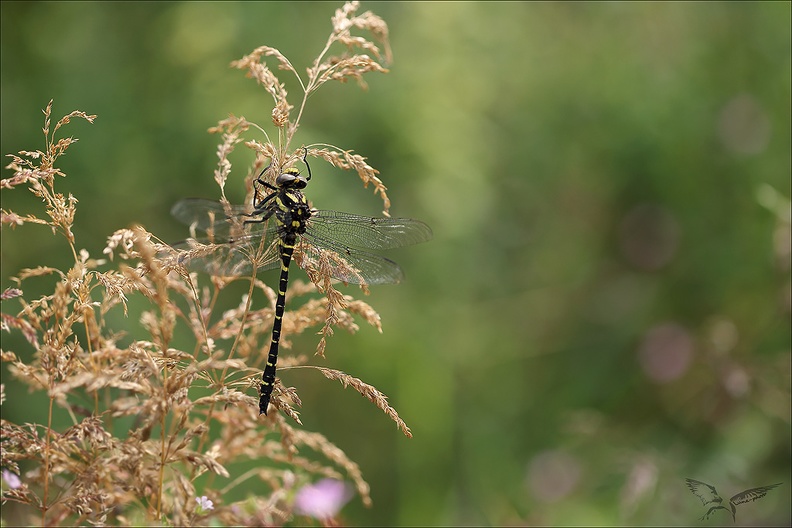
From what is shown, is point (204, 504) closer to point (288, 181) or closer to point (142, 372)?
point (142, 372)

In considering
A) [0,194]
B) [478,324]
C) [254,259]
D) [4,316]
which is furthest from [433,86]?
[4,316]

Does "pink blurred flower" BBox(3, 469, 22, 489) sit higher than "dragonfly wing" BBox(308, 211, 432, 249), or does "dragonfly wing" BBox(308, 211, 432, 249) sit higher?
"dragonfly wing" BBox(308, 211, 432, 249)

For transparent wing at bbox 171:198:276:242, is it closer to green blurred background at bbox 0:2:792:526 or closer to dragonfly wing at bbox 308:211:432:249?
dragonfly wing at bbox 308:211:432:249

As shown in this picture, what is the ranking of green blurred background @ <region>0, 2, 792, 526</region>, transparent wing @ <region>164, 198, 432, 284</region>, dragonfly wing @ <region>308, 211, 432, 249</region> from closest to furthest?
1. transparent wing @ <region>164, 198, 432, 284</region>
2. dragonfly wing @ <region>308, 211, 432, 249</region>
3. green blurred background @ <region>0, 2, 792, 526</region>

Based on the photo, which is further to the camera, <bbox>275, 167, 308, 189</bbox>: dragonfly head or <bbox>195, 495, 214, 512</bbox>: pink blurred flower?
<bbox>275, 167, 308, 189</bbox>: dragonfly head

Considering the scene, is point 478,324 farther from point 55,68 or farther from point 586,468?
point 55,68

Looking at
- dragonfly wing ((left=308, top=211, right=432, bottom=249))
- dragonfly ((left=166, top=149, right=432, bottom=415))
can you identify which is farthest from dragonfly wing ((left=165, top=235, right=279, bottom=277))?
dragonfly wing ((left=308, top=211, right=432, bottom=249))
